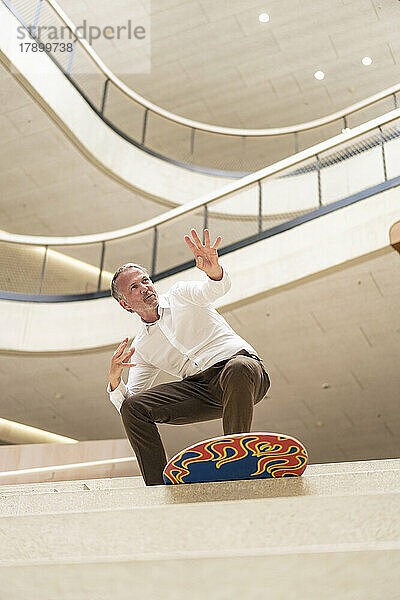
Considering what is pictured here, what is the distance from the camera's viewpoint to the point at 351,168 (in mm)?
6312

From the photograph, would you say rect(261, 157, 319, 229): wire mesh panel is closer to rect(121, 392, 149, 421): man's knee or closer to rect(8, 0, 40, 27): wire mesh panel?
rect(8, 0, 40, 27): wire mesh panel

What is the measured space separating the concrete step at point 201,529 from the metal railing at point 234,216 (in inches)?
179

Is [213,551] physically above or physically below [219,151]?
below

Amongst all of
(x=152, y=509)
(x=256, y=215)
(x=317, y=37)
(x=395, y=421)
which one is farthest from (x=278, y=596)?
(x=317, y=37)

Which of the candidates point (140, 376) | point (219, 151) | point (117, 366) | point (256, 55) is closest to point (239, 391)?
point (117, 366)

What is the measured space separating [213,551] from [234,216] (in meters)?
5.61

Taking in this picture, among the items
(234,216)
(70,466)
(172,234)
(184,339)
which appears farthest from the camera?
(172,234)

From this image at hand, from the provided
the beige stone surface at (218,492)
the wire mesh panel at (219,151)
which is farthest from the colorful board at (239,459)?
the wire mesh panel at (219,151)

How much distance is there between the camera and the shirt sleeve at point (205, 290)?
2.97m

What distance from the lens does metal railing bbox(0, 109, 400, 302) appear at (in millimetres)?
6363

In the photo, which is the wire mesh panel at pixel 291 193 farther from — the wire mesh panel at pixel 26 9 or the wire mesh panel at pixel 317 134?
the wire mesh panel at pixel 317 134

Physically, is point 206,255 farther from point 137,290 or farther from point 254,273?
point 254,273

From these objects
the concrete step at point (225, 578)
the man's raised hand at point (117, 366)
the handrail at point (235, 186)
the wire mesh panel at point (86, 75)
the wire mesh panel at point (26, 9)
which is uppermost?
the wire mesh panel at point (86, 75)

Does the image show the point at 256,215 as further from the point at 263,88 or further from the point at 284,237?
the point at 263,88
